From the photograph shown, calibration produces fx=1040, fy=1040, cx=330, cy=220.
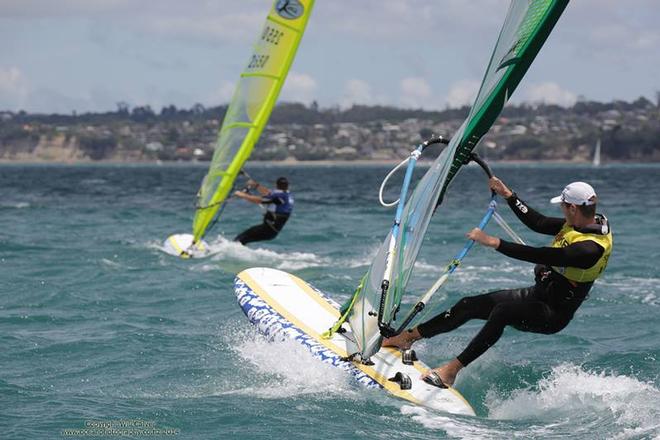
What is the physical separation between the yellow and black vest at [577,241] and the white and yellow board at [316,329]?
3.46 feet

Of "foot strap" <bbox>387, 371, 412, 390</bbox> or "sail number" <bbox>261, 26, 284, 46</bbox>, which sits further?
"sail number" <bbox>261, 26, 284, 46</bbox>

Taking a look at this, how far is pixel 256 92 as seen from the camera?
14.4 metres

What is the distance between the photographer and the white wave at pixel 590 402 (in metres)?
6.23

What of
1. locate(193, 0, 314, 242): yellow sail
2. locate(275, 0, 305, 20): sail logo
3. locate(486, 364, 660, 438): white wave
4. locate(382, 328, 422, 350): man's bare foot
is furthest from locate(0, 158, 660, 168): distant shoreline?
locate(486, 364, 660, 438): white wave

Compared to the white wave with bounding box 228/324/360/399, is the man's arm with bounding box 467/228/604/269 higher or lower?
higher

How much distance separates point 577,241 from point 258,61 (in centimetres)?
863

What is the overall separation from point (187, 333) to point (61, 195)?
28.5m

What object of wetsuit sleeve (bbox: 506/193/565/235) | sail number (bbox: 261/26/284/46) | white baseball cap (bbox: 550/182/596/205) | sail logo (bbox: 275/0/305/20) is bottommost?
wetsuit sleeve (bbox: 506/193/565/235)

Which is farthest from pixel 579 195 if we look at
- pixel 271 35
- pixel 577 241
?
pixel 271 35

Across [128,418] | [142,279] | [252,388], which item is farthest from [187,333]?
[142,279]

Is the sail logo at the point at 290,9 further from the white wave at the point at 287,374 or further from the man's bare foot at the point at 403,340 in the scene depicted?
the man's bare foot at the point at 403,340

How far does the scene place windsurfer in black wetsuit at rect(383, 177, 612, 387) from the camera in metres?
6.33

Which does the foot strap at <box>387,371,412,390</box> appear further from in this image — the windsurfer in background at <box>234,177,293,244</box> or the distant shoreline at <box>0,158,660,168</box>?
the distant shoreline at <box>0,158,660,168</box>

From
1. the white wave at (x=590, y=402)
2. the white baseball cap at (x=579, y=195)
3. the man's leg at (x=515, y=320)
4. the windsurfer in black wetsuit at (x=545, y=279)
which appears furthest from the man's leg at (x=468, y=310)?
the white baseball cap at (x=579, y=195)
